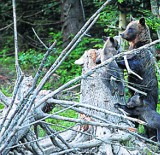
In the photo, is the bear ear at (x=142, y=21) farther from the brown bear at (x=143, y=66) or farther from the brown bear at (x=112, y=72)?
the brown bear at (x=112, y=72)

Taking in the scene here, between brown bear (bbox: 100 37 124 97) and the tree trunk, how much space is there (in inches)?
275

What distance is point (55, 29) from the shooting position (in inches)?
616

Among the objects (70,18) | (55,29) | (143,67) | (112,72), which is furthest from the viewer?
(55,29)

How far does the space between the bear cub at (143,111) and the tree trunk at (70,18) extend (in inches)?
286

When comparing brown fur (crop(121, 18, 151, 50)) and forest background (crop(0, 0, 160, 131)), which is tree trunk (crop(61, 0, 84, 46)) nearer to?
forest background (crop(0, 0, 160, 131))

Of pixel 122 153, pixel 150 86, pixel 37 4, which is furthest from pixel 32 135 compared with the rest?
pixel 37 4

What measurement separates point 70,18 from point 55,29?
1665 mm

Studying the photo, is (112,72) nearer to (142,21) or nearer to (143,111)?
(143,111)

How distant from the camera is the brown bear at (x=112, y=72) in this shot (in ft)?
21.1

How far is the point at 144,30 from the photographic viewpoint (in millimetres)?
7750

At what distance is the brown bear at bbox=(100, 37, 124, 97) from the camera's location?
643 cm

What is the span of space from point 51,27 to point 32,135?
11.4 metres

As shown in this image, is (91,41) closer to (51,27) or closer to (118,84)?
(51,27)

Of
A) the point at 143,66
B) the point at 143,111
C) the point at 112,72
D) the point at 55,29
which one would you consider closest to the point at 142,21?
the point at 143,66
